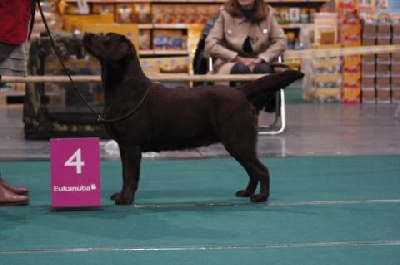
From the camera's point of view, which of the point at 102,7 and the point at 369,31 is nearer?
the point at 369,31

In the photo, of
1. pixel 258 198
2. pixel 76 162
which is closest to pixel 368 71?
pixel 258 198

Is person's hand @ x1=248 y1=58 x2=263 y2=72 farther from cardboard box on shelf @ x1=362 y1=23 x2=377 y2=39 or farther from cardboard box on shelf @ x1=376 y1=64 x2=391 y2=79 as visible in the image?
cardboard box on shelf @ x1=376 y1=64 x2=391 y2=79

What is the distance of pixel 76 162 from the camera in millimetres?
3412

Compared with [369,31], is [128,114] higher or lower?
lower

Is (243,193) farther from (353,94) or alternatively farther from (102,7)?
(102,7)

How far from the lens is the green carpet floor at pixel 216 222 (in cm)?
266

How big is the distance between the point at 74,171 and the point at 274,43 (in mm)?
3413

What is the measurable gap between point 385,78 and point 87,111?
4.88 m

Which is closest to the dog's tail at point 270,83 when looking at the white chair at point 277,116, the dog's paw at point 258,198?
the dog's paw at point 258,198

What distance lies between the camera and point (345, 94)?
33.2 ft

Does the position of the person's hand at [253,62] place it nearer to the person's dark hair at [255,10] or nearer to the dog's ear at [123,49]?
the person's dark hair at [255,10]

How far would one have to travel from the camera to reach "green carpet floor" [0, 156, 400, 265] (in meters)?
2.66

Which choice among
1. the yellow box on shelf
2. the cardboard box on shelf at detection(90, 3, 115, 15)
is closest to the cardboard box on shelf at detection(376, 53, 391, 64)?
the yellow box on shelf

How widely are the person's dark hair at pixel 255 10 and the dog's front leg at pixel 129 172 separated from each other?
9.83 feet
